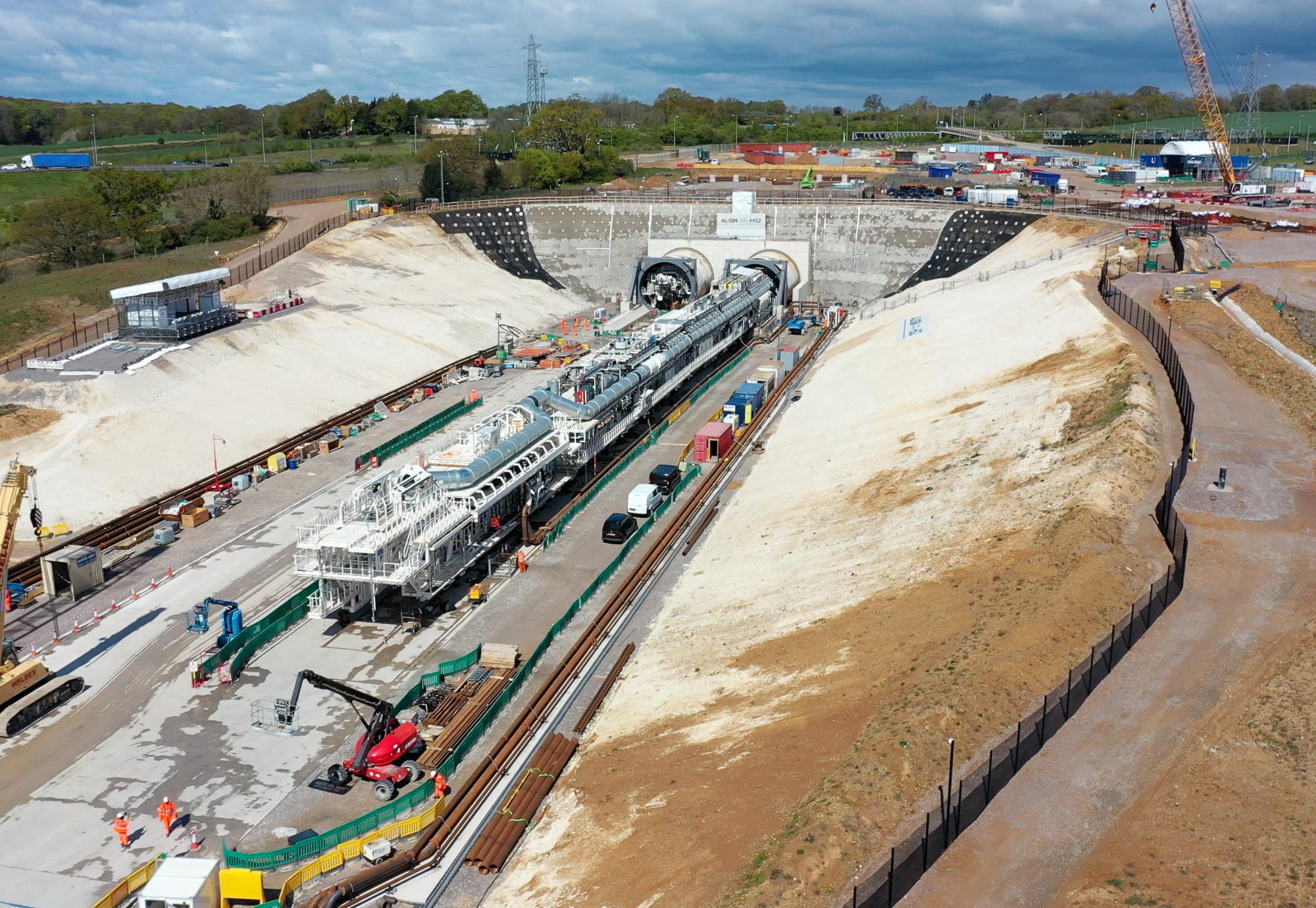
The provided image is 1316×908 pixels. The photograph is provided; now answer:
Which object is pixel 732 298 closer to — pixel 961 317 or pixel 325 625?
pixel 961 317

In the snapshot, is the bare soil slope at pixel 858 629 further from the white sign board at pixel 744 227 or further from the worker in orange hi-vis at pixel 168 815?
the white sign board at pixel 744 227

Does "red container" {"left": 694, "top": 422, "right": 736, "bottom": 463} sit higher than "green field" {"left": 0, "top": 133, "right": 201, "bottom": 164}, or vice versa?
"green field" {"left": 0, "top": 133, "right": 201, "bottom": 164}

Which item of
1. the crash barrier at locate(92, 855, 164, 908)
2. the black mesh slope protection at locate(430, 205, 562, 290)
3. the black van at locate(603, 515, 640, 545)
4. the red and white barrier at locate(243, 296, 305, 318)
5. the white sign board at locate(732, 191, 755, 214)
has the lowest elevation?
the crash barrier at locate(92, 855, 164, 908)

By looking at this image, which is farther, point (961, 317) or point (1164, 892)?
point (961, 317)

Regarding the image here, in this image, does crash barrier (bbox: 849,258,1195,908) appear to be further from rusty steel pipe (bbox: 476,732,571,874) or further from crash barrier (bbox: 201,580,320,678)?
crash barrier (bbox: 201,580,320,678)

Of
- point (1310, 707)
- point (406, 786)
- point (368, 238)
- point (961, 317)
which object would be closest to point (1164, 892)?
point (1310, 707)

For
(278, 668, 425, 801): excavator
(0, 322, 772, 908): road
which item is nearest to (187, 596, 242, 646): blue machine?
(0, 322, 772, 908): road

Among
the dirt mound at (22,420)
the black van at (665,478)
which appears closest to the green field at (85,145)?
the dirt mound at (22,420)
